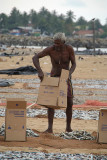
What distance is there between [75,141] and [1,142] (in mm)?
1383

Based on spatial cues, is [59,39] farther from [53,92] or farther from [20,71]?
[20,71]

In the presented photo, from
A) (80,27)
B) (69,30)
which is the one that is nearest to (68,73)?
(69,30)

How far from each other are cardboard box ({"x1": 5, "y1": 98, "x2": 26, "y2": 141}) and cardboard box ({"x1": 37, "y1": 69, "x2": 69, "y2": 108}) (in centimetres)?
53

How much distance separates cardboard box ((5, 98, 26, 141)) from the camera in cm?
667

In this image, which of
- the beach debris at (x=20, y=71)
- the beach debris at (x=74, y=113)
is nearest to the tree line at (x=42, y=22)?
the beach debris at (x=20, y=71)

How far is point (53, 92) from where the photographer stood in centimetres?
708

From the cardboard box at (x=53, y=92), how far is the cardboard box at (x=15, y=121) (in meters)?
0.53

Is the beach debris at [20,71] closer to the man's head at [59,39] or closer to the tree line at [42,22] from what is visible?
the man's head at [59,39]

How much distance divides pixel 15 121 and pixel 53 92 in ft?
3.01

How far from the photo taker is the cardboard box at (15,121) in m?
6.67

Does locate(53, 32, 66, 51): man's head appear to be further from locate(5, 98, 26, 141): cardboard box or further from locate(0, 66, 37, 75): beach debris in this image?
locate(0, 66, 37, 75): beach debris

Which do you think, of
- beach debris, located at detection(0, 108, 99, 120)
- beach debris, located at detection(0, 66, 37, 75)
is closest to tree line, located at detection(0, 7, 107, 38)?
beach debris, located at detection(0, 66, 37, 75)

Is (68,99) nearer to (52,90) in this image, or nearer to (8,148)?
(52,90)

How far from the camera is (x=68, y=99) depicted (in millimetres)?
7707
